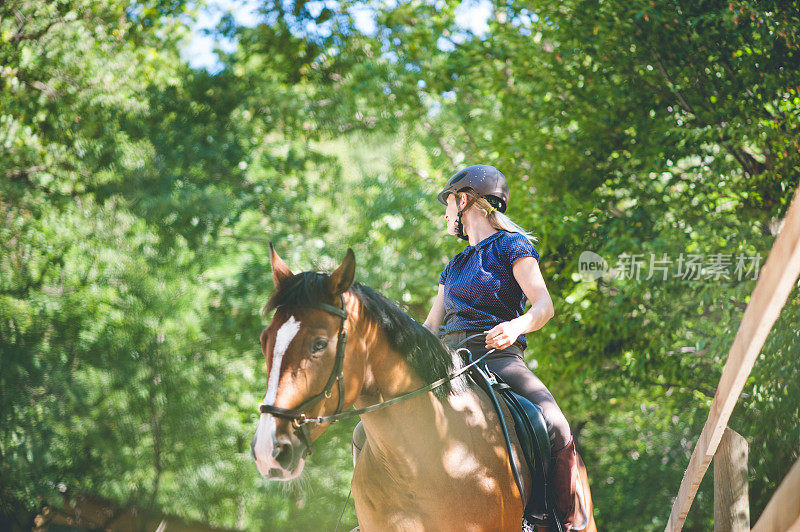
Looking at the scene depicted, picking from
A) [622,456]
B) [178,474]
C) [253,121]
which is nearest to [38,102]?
[253,121]

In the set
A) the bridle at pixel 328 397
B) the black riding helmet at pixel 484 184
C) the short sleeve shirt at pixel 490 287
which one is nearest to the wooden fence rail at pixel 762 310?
the short sleeve shirt at pixel 490 287

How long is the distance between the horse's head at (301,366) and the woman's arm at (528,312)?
2.01 ft

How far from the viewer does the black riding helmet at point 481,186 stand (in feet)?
11.0

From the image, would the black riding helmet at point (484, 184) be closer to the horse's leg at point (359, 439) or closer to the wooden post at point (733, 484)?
the horse's leg at point (359, 439)

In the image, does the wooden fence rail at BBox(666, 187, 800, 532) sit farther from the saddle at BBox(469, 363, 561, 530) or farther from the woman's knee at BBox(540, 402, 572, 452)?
the saddle at BBox(469, 363, 561, 530)

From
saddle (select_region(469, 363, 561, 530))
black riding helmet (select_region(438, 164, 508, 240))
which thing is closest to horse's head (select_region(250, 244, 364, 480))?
saddle (select_region(469, 363, 561, 530))

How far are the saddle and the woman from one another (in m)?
0.04

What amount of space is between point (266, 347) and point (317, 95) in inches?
418

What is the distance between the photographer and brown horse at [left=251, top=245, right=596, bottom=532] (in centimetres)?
210

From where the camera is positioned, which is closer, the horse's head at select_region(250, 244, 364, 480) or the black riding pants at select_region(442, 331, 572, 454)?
the horse's head at select_region(250, 244, 364, 480)

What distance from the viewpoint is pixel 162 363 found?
10656mm

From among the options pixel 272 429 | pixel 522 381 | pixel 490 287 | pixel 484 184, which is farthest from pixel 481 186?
pixel 272 429

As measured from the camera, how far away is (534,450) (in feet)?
9.01

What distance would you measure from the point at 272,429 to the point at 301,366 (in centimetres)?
22
